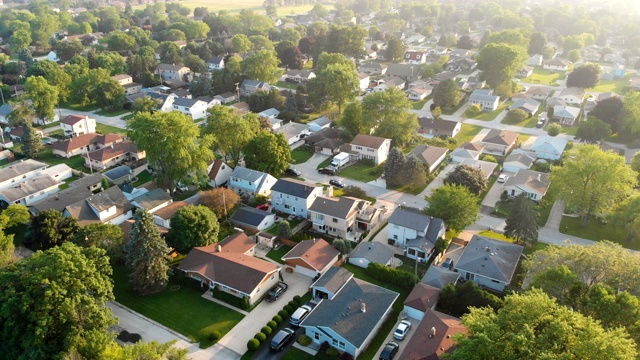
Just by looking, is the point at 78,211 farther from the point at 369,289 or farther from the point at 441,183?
the point at 441,183

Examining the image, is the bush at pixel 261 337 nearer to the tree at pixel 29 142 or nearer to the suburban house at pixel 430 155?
the suburban house at pixel 430 155

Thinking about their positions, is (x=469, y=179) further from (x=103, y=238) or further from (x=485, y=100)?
(x=485, y=100)

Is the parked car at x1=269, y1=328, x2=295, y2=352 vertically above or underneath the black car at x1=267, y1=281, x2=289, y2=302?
above

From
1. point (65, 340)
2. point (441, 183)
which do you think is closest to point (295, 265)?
point (65, 340)

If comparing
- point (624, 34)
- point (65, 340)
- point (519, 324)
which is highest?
point (519, 324)

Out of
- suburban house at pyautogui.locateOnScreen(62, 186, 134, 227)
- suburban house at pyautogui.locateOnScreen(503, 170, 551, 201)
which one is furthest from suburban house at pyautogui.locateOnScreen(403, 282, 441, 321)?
suburban house at pyautogui.locateOnScreen(62, 186, 134, 227)

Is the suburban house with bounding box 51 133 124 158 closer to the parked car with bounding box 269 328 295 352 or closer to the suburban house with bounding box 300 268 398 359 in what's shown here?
the suburban house with bounding box 300 268 398 359
